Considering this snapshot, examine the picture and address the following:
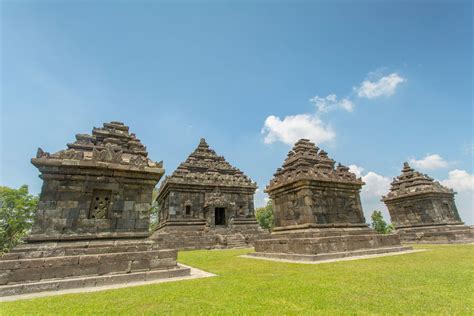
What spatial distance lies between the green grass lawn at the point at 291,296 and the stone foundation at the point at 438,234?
13254mm

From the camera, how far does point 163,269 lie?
6.82 metres

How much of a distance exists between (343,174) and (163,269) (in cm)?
978

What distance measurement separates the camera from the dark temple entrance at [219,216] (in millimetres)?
23359

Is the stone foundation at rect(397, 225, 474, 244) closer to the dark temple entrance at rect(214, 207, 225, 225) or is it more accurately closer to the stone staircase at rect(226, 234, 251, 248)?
the stone staircase at rect(226, 234, 251, 248)

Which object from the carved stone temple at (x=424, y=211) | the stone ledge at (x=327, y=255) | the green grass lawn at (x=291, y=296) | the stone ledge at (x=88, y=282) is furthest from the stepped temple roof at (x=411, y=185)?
the stone ledge at (x=88, y=282)

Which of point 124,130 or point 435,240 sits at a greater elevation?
point 124,130

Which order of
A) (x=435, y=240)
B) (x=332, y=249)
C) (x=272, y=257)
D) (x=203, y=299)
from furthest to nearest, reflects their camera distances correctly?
(x=435, y=240) → (x=272, y=257) → (x=332, y=249) → (x=203, y=299)

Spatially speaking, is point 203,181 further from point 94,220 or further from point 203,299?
point 203,299

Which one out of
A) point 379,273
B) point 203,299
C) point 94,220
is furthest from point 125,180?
point 379,273

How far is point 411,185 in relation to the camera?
19.5m

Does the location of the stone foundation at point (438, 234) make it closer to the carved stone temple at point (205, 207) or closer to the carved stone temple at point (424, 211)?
the carved stone temple at point (424, 211)

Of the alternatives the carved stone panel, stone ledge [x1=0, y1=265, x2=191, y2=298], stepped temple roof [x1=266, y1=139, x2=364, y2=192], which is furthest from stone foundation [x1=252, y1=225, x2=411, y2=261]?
the carved stone panel

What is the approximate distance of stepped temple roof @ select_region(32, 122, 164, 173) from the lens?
23.4 feet

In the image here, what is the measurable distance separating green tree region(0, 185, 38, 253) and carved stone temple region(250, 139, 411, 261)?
87.9 feet
